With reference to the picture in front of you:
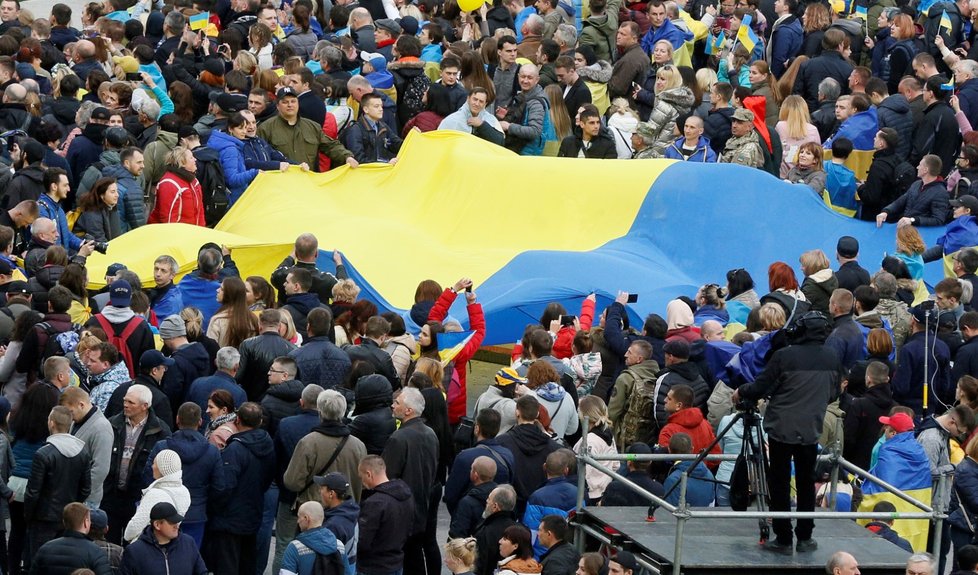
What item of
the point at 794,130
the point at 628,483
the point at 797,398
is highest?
the point at 794,130

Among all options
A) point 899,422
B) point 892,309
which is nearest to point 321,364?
point 899,422

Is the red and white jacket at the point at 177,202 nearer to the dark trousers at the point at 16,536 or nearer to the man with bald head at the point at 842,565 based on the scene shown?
the dark trousers at the point at 16,536

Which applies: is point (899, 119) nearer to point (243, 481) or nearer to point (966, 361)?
point (966, 361)

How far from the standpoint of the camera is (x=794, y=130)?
17.0m

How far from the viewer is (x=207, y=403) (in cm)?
1141

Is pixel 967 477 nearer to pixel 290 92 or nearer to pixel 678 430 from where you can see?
pixel 678 430

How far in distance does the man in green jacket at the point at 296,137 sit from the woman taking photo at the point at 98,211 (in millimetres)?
1963

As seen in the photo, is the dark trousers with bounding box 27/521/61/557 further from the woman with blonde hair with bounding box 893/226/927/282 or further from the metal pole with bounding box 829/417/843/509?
the woman with blonde hair with bounding box 893/226/927/282

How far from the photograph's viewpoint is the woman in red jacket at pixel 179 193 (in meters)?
15.5

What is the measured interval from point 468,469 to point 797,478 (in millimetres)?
2062

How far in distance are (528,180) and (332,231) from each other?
184 centimetres

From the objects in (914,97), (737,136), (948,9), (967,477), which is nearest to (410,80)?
(737,136)

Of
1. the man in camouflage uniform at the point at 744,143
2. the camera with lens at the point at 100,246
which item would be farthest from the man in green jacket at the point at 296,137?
the man in camouflage uniform at the point at 744,143

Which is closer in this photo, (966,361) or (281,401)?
(281,401)
